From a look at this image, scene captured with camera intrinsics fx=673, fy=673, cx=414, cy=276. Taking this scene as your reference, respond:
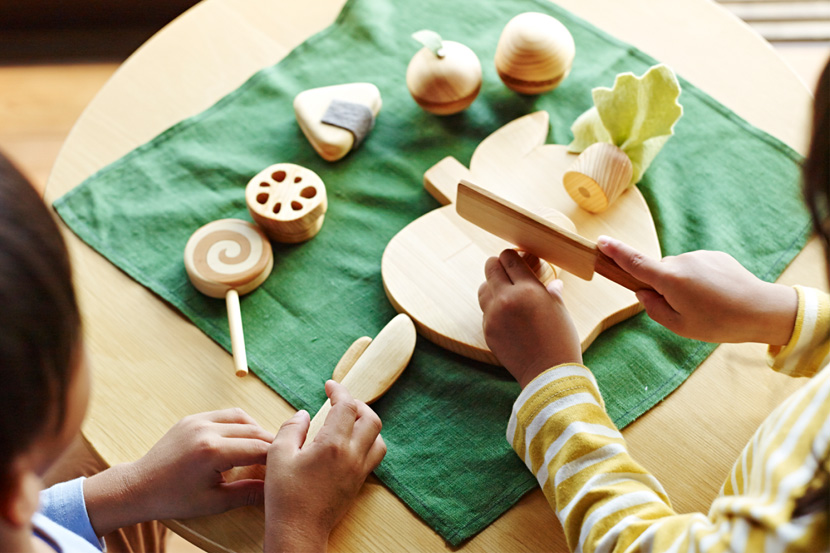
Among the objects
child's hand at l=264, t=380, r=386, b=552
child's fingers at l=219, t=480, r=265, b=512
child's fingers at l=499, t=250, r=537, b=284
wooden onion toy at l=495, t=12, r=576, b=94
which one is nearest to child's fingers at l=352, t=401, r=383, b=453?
child's hand at l=264, t=380, r=386, b=552

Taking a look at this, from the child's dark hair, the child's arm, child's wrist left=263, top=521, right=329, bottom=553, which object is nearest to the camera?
the child's dark hair

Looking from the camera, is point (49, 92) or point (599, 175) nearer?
point (599, 175)

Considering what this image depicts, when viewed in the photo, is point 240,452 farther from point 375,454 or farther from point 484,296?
point 484,296

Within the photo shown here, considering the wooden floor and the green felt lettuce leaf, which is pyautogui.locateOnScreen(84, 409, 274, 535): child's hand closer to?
the green felt lettuce leaf

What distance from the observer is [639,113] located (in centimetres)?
83

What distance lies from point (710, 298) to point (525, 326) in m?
0.19

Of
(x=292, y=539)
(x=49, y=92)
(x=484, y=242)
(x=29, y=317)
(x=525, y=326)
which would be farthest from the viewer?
(x=49, y=92)

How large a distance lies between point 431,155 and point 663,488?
0.51 meters

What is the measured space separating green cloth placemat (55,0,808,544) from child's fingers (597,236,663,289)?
98 millimetres

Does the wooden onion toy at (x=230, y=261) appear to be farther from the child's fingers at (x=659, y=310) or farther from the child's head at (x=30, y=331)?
the child's fingers at (x=659, y=310)

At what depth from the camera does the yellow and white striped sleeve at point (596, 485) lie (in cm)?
52

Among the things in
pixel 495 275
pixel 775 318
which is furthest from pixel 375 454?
pixel 775 318

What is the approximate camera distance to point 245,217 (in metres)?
0.87

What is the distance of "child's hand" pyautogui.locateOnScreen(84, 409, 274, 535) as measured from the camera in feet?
2.09
